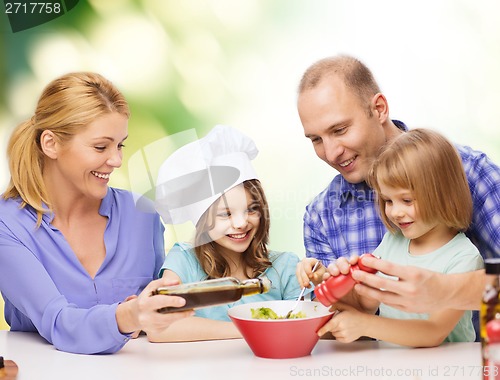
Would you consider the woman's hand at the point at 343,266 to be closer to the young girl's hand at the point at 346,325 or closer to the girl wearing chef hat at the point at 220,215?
the young girl's hand at the point at 346,325

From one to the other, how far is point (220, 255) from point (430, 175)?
0.57 m

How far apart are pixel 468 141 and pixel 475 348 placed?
1.77 m

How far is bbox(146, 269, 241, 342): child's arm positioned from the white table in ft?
0.08

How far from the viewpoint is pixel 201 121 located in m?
2.90

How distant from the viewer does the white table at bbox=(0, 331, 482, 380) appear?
4.09ft

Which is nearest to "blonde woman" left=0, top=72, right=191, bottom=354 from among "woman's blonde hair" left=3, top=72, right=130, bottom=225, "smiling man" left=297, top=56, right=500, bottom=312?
"woman's blonde hair" left=3, top=72, right=130, bottom=225

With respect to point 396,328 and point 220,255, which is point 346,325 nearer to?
point 396,328

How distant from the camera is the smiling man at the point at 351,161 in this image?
171 centimetres

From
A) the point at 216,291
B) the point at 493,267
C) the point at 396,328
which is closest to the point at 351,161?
the point at 396,328

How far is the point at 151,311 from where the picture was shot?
134cm

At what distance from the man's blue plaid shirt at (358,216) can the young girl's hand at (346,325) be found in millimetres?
465

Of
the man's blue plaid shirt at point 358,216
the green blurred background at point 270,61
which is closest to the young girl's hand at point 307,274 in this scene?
the man's blue plaid shirt at point 358,216

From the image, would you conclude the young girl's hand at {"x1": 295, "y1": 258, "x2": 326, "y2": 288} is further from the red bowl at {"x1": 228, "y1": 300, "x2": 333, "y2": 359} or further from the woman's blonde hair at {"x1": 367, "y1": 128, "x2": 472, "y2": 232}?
the woman's blonde hair at {"x1": 367, "y1": 128, "x2": 472, "y2": 232}

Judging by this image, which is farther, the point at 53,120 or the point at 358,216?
the point at 358,216
